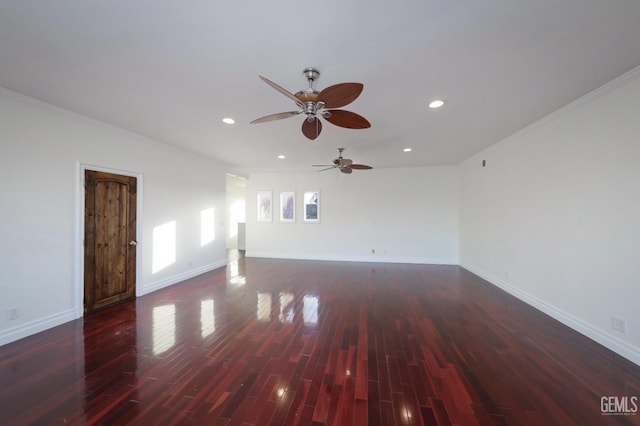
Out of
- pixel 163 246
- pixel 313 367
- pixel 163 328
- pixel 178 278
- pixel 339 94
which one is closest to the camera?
pixel 339 94

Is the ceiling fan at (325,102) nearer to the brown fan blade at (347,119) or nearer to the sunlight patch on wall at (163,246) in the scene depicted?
the brown fan blade at (347,119)

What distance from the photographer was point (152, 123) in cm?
351

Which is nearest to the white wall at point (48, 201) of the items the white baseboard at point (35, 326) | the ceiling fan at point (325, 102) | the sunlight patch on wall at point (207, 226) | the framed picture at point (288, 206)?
the white baseboard at point (35, 326)

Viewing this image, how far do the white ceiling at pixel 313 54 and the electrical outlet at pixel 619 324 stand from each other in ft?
7.95

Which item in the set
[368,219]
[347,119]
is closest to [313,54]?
[347,119]

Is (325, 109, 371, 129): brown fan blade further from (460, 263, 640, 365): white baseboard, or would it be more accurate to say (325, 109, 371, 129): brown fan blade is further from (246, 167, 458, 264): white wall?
(246, 167, 458, 264): white wall

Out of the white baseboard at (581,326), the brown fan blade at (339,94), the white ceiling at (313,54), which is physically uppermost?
the white ceiling at (313,54)

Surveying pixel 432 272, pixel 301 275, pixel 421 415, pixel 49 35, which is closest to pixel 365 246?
pixel 432 272

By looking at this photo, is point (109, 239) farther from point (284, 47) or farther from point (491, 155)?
point (491, 155)

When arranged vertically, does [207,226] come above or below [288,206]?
below

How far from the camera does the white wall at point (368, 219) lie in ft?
21.7

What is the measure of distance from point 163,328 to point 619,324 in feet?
16.5

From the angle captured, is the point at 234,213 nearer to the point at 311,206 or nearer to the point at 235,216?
the point at 235,216

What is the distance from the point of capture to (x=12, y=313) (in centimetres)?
266
